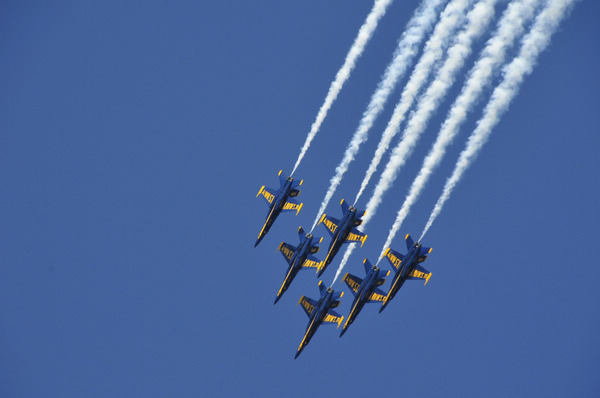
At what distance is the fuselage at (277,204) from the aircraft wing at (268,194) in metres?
0.28

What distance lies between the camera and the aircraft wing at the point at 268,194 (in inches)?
1954

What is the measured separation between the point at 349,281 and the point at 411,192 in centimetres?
866

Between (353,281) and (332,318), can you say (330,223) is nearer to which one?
(353,281)

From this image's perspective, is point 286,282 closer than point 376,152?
No

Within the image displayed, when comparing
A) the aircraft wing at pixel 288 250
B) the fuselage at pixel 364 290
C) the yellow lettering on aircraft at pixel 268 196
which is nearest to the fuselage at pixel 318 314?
the fuselage at pixel 364 290

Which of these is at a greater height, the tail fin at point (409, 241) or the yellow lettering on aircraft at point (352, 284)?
the tail fin at point (409, 241)

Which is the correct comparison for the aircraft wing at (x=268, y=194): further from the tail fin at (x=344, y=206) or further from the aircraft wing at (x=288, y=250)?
the tail fin at (x=344, y=206)

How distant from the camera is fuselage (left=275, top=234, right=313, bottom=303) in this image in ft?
158

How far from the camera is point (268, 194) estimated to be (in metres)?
49.9

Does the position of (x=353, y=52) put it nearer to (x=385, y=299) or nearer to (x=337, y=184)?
(x=337, y=184)

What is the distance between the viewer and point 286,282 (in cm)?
5022

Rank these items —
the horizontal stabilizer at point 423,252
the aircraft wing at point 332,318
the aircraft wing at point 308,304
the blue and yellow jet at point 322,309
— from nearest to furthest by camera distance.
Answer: the horizontal stabilizer at point 423,252, the blue and yellow jet at point 322,309, the aircraft wing at point 332,318, the aircraft wing at point 308,304

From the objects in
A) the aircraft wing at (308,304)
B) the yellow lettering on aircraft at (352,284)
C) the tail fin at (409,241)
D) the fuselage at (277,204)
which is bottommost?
the aircraft wing at (308,304)

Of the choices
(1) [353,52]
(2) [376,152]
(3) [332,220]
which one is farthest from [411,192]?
(1) [353,52]
